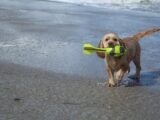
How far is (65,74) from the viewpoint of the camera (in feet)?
20.2

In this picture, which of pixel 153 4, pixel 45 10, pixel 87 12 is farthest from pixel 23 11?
pixel 153 4

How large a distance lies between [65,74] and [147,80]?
3.61ft

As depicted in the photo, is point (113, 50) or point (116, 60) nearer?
point (113, 50)

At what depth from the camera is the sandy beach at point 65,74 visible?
4527mm

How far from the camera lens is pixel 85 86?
560cm

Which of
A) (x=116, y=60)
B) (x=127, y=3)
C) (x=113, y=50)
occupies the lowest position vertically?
(x=127, y=3)

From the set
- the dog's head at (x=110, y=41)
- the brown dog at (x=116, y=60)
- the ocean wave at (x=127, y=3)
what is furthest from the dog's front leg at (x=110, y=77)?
the ocean wave at (x=127, y=3)

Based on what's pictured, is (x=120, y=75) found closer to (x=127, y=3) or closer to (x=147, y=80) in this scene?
(x=147, y=80)

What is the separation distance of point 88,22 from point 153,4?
456cm

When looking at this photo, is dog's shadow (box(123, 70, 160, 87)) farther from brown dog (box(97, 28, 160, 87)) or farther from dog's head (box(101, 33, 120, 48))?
dog's head (box(101, 33, 120, 48))

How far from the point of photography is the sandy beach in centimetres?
453

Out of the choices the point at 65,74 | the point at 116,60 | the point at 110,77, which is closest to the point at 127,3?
the point at 65,74

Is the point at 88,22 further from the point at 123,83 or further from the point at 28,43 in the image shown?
the point at 123,83

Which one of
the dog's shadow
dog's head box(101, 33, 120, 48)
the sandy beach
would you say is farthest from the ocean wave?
dog's head box(101, 33, 120, 48)
